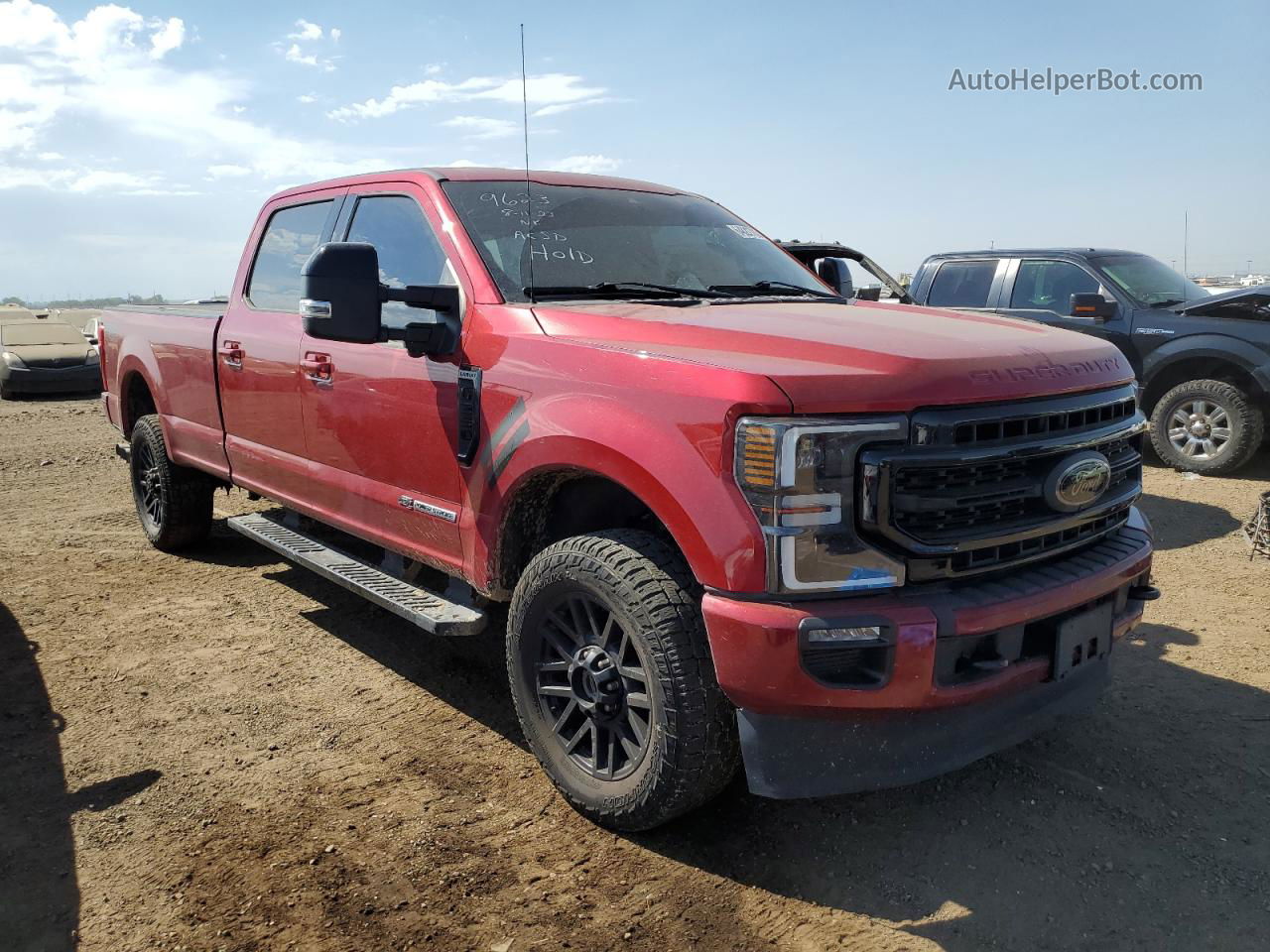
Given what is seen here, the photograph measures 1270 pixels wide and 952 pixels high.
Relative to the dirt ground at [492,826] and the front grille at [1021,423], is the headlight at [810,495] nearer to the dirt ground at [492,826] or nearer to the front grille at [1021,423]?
the front grille at [1021,423]

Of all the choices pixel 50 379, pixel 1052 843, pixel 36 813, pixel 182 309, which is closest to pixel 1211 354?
pixel 1052 843

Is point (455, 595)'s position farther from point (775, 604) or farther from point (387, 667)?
point (775, 604)

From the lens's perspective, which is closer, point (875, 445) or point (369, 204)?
point (875, 445)

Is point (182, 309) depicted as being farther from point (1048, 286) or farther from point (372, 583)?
point (1048, 286)

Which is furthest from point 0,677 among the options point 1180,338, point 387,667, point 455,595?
point 1180,338

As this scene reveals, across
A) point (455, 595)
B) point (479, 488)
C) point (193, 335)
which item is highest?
point (193, 335)

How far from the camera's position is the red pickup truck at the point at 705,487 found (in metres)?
2.34

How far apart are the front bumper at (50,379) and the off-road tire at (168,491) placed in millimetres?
10022

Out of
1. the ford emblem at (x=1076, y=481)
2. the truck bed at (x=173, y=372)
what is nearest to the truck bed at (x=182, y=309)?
the truck bed at (x=173, y=372)

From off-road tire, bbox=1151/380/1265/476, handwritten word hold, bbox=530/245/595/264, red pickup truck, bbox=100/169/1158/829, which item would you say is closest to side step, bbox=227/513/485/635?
red pickup truck, bbox=100/169/1158/829

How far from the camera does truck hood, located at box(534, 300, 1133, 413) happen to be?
2365mm

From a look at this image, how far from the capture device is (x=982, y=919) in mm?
2484

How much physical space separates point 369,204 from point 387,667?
2.00 metres

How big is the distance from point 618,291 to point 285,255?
2163 millimetres
